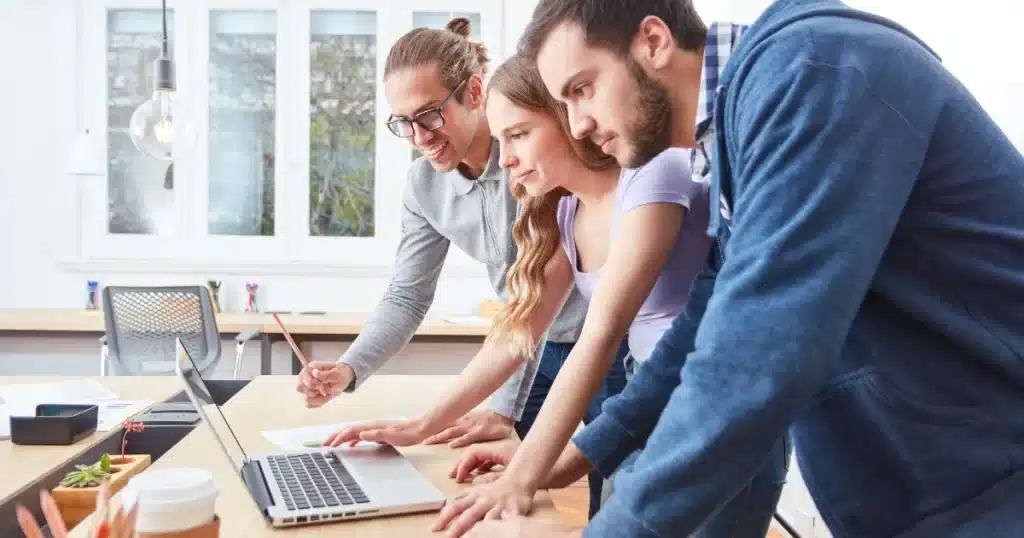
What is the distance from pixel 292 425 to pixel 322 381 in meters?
0.11

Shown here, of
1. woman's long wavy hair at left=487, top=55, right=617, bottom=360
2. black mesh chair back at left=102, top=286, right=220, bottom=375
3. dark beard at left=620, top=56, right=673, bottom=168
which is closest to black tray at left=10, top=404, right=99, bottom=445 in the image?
woman's long wavy hair at left=487, top=55, right=617, bottom=360

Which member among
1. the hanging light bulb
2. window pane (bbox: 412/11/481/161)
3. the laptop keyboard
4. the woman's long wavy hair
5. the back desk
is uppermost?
window pane (bbox: 412/11/481/161)

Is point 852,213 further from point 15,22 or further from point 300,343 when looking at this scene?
point 15,22

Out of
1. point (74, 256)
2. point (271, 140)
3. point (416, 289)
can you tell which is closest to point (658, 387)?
point (416, 289)

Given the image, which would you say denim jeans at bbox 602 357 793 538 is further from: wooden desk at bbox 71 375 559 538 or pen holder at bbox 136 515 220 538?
pen holder at bbox 136 515 220 538

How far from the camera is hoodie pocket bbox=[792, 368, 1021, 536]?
2.22 feet

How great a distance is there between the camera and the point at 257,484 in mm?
1091

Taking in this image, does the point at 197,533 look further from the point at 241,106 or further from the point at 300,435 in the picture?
the point at 241,106

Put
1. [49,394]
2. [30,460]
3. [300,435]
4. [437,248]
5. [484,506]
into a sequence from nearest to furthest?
[484,506]
[30,460]
[300,435]
[49,394]
[437,248]

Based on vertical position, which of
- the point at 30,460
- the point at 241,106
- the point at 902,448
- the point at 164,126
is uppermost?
the point at 241,106

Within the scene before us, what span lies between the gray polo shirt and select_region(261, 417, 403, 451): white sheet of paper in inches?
9.6

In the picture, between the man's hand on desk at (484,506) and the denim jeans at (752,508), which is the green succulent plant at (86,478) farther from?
the denim jeans at (752,508)

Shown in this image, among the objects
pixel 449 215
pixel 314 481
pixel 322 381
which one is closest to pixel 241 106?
pixel 449 215

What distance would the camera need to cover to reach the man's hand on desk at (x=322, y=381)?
1604mm
